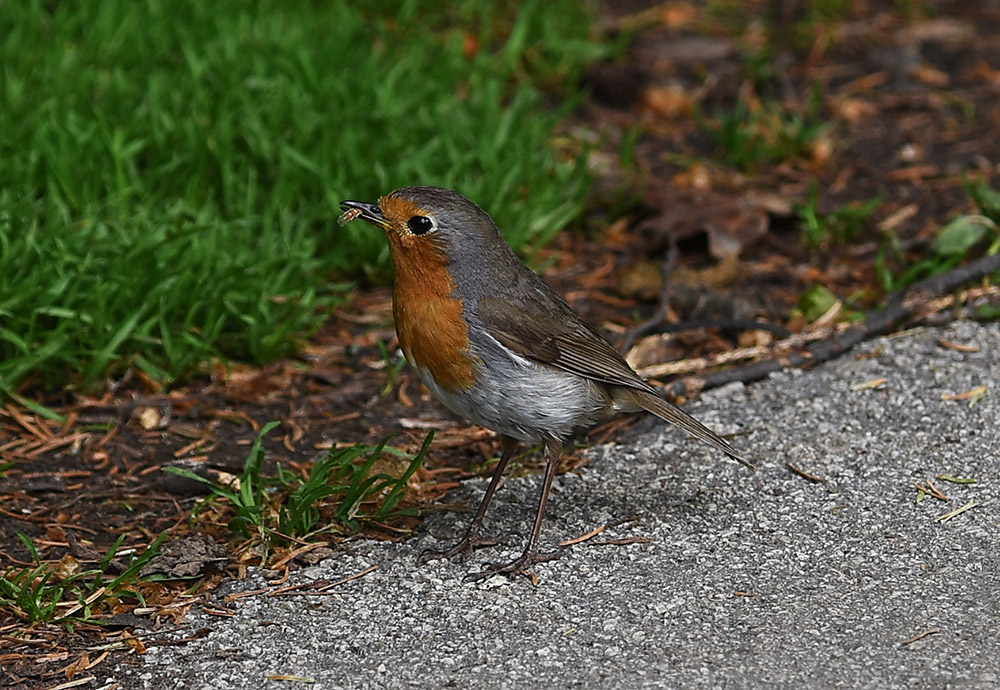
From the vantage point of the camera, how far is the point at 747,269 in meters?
6.37

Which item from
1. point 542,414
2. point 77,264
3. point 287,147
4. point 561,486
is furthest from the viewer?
point 287,147

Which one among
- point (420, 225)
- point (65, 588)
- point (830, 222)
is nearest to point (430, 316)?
point (420, 225)

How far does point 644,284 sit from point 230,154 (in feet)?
6.79

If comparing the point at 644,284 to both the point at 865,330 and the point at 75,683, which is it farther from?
the point at 75,683

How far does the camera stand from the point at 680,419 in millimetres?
4410

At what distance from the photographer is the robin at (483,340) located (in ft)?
13.8

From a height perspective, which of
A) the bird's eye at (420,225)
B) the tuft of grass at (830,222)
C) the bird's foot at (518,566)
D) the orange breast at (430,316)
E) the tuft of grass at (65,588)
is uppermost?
the bird's eye at (420,225)

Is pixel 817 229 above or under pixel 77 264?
under

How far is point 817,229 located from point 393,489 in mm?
2932

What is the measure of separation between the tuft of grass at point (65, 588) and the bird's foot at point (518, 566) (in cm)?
101

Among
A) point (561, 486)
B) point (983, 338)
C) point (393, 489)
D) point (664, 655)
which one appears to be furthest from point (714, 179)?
point (664, 655)

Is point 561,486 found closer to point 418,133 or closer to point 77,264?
point 77,264

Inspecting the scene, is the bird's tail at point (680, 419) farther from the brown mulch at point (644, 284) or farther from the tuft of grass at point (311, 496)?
the tuft of grass at point (311, 496)

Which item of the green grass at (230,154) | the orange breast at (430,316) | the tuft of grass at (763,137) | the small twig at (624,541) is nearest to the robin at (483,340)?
the orange breast at (430,316)
